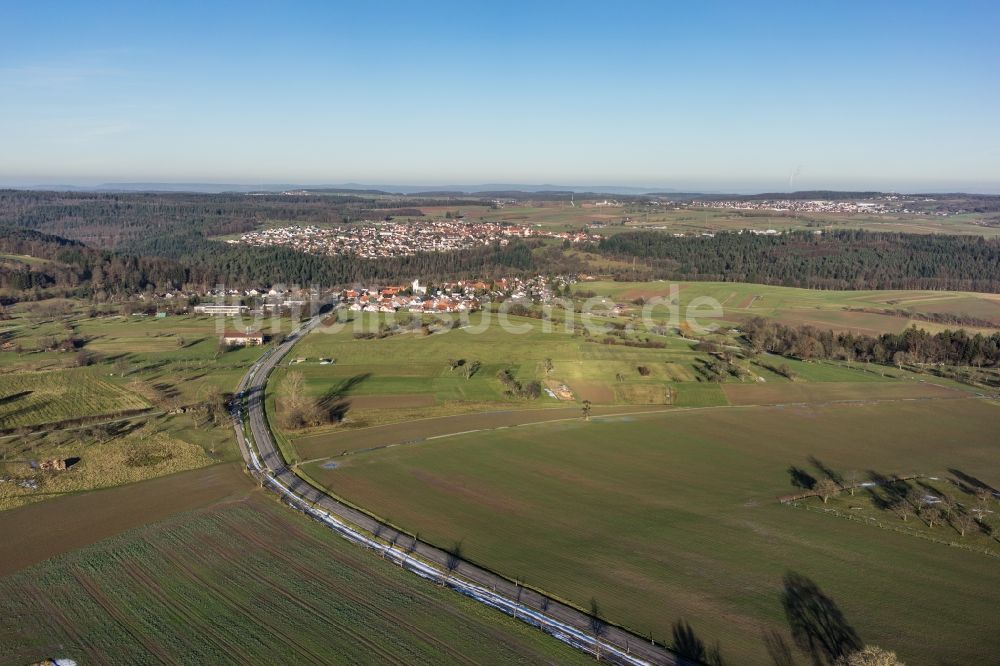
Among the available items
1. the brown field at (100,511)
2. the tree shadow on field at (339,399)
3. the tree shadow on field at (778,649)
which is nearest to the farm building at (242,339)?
the tree shadow on field at (339,399)

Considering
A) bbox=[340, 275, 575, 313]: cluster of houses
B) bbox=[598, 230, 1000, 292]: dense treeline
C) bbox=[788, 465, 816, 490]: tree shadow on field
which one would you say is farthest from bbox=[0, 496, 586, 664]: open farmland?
bbox=[598, 230, 1000, 292]: dense treeline

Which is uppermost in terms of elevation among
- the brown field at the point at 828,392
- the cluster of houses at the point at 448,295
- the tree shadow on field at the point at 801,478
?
the cluster of houses at the point at 448,295

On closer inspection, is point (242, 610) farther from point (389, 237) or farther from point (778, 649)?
point (389, 237)

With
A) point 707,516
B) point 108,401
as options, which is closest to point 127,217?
point 108,401

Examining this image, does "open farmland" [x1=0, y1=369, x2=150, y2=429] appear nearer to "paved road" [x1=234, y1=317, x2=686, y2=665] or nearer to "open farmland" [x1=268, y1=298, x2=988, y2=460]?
"open farmland" [x1=268, y1=298, x2=988, y2=460]

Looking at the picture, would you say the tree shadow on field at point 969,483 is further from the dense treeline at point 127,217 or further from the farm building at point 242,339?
the dense treeline at point 127,217

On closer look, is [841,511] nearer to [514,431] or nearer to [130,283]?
[514,431]
